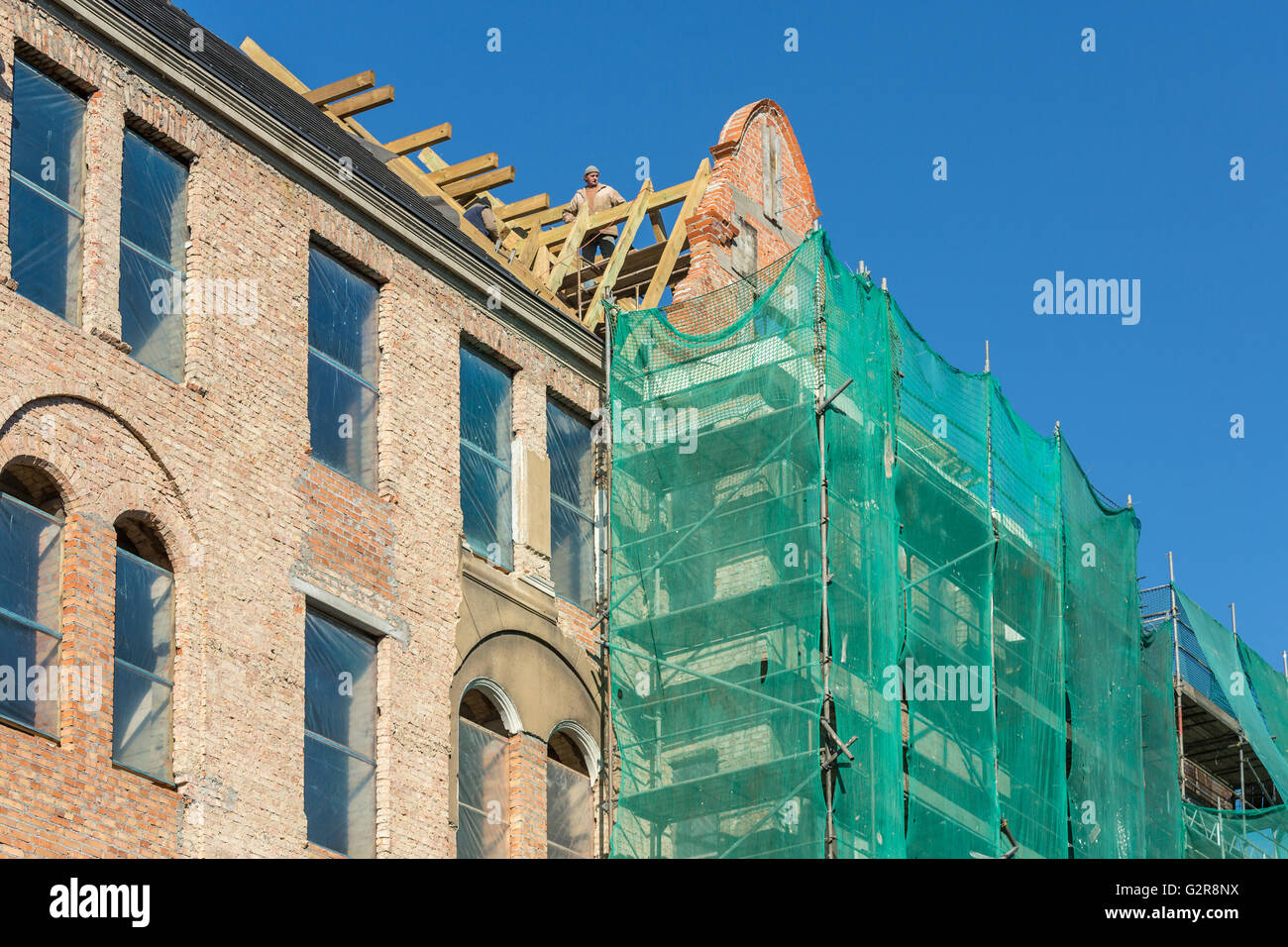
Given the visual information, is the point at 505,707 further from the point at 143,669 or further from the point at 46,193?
the point at 46,193

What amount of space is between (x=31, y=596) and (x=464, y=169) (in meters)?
12.4

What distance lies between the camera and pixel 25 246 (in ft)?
65.7

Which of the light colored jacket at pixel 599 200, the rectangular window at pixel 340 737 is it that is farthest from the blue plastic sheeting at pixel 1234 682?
the rectangular window at pixel 340 737

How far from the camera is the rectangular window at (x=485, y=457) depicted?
24.7 meters

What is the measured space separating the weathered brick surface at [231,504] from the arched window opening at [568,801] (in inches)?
18.6

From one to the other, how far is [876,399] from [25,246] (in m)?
10.1

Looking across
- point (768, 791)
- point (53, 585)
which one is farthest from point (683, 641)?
point (53, 585)

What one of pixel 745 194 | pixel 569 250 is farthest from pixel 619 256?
pixel 745 194

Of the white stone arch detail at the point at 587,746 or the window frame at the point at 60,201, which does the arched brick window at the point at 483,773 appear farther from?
the window frame at the point at 60,201

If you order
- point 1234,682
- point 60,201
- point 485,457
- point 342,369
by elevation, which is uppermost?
point 60,201

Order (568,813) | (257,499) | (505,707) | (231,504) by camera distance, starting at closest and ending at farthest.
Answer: (231,504), (257,499), (505,707), (568,813)

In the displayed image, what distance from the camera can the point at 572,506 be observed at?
26.6 meters

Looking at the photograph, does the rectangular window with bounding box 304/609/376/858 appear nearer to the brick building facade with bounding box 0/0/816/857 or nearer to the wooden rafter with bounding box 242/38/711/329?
the brick building facade with bounding box 0/0/816/857
